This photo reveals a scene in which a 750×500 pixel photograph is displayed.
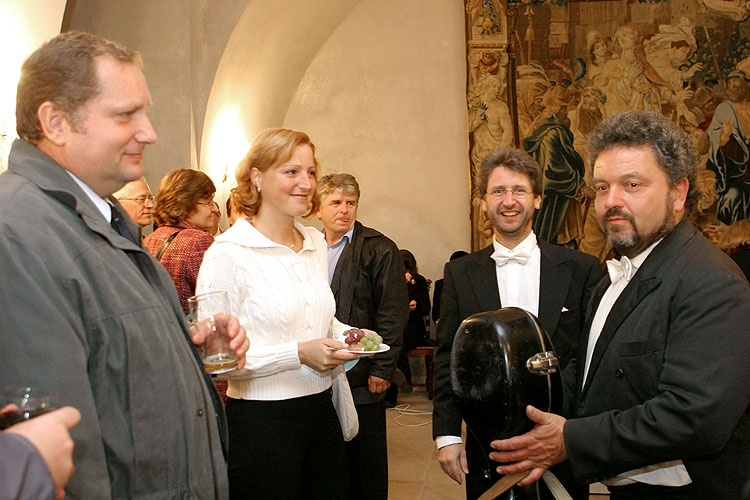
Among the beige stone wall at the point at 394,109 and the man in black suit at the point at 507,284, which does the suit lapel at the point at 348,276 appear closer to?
the man in black suit at the point at 507,284

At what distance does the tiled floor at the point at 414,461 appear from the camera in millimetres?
5316

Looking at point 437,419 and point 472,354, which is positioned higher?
point 472,354

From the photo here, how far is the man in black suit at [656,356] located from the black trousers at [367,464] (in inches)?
69.8

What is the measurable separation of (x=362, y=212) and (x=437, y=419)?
6.96m

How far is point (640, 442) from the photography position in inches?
74.1

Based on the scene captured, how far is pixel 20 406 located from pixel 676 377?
1.52m

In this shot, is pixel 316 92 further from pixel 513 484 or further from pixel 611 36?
pixel 513 484

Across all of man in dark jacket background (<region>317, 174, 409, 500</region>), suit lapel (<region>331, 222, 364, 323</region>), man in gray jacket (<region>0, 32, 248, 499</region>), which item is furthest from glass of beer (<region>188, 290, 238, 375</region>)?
suit lapel (<region>331, 222, 364, 323</region>)

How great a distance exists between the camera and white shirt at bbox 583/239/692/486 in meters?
1.98

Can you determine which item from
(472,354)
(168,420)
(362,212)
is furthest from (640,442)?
(362,212)

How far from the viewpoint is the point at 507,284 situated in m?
2.95

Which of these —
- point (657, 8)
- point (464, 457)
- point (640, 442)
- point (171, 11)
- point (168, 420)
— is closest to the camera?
point (168, 420)

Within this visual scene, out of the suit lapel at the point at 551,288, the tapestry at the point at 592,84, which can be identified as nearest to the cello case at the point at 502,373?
the suit lapel at the point at 551,288

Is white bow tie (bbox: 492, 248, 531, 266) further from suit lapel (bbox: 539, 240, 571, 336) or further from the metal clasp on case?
the metal clasp on case
